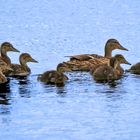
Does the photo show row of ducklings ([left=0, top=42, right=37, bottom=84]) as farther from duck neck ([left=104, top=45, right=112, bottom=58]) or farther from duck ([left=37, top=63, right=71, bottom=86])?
duck neck ([left=104, top=45, right=112, bottom=58])

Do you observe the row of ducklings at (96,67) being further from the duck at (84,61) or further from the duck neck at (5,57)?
the duck neck at (5,57)

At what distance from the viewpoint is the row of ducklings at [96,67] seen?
65.3ft

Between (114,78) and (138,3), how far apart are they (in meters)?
22.5

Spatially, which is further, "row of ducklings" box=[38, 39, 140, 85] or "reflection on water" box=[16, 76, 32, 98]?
"row of ducklings" box=[38, 39, 140, 85]

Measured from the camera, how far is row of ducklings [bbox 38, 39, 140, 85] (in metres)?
19.9

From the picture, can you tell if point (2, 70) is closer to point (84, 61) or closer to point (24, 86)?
point (24, 86)

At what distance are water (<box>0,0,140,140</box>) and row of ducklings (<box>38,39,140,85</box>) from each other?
7.3 inches

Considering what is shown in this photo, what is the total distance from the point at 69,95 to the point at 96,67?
113 inches

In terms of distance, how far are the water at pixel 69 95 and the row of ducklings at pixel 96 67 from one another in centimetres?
18

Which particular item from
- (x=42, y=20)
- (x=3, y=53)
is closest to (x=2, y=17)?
(x=42, y=20)

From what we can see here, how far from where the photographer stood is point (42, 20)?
35.8 meters

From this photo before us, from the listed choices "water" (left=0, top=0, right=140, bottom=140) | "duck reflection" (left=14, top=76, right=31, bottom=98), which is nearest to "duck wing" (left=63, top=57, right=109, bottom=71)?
"water" (left=0, top=0, right=140, bottom=140)

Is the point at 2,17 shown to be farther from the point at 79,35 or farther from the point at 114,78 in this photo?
the point at 114,78

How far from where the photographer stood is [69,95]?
18266 mm
